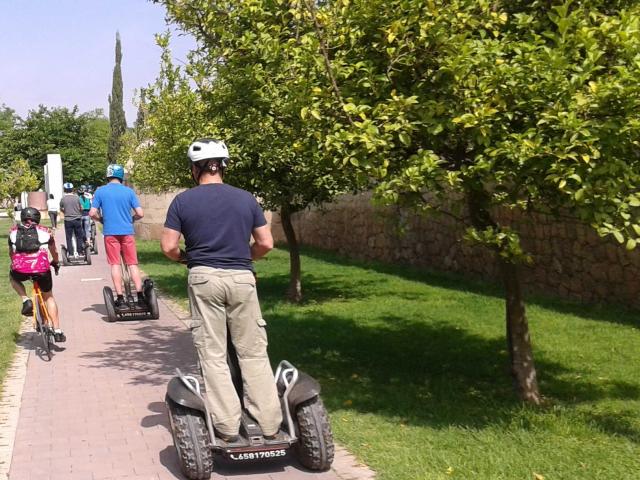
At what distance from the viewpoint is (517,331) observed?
664 centimetres

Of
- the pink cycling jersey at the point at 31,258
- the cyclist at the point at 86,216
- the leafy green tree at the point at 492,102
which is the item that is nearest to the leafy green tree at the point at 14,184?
the cyclist at the point at 86,216

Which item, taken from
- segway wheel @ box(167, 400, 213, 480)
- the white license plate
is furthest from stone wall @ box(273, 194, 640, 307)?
segway wheel @ box(167, 400, 213, 480)

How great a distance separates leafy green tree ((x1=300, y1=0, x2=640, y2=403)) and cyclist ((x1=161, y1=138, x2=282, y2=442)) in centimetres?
86

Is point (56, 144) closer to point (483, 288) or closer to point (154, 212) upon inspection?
point (154, 212)

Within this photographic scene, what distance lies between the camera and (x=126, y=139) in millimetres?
29172

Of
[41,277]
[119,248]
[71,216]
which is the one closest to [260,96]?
[41,277]

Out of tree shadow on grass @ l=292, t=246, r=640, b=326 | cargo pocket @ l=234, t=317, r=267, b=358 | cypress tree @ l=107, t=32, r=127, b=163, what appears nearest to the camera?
cargo pocket @ l=234, t=317, r=267, b=358

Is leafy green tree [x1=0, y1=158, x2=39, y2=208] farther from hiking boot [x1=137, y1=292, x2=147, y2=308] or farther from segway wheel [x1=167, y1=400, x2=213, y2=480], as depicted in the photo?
segway wheel [x1=167, y1=400, x2=213, y2=480]

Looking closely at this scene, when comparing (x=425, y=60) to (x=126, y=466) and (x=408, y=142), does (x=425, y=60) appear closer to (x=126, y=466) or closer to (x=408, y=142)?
(x=408, y=142)

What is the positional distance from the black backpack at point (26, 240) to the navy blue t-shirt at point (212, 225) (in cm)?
381

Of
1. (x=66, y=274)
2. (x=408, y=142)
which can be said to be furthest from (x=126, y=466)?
(x=66, y=274)

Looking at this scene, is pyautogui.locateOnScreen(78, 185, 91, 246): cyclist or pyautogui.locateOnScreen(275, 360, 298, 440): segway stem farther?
pyautogui.locateOnScreen(78, 185, 91, 246): cyclist

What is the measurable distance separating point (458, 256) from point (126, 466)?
10078mm

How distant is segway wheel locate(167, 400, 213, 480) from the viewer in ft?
15.6
